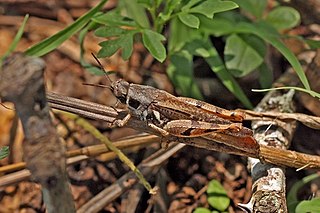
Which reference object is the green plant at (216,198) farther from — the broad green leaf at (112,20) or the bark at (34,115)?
the bark at (34,115)

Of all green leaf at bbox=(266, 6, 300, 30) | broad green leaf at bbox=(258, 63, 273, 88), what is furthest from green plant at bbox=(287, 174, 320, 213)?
green leaf at bbox=(266, 6, 300, 30)

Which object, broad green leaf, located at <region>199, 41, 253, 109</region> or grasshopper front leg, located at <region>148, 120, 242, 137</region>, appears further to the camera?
→ broad green leaf, located at <region>199, 41, 253, 109</region>

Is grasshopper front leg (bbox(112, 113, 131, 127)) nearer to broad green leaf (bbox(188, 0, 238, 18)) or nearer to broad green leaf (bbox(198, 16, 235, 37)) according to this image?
broad green leaf (bbox(188, 0, 238, 18))

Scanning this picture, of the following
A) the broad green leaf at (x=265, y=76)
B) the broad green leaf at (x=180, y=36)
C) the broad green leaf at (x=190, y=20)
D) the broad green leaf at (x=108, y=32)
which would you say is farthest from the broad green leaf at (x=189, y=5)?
the broad green leaf at (x=265, y=76)

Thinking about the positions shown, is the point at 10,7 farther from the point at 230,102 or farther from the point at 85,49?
the point at 230,102

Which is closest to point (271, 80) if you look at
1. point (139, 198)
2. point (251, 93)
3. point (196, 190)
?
point (251, 93)
